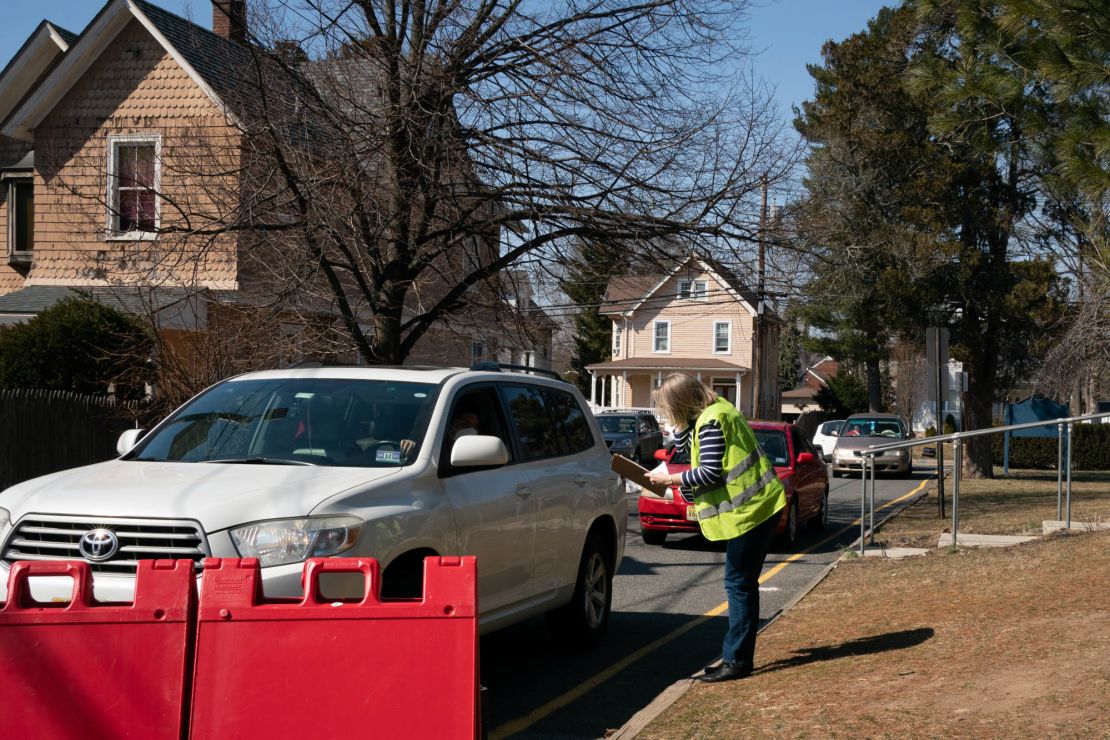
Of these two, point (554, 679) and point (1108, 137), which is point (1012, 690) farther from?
point (1108, 137)

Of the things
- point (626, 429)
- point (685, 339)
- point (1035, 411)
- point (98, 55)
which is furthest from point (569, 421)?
point (685, 339)

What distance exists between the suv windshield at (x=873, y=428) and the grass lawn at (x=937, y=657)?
858 inches

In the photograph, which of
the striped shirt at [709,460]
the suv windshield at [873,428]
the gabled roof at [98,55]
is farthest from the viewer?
the suv windshield at [873,428]

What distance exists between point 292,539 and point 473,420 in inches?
80.1

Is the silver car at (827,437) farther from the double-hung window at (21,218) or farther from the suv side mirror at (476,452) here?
the suv side mirror at (476,452)

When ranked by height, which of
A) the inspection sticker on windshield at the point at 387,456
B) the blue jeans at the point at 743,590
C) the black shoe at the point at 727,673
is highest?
the inspection sticker on windshield at the point at 387,456

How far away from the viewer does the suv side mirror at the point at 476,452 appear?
21.7 ft

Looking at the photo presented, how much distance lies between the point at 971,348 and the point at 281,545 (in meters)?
27.6

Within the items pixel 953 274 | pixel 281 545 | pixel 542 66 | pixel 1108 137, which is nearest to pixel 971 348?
pixel 953 274

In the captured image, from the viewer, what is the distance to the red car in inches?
573

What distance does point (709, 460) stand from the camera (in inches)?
282

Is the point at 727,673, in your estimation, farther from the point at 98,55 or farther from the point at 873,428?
the point at 873,428

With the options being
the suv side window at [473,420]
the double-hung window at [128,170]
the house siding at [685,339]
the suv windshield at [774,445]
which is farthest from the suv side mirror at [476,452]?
the house siding at [685,339]

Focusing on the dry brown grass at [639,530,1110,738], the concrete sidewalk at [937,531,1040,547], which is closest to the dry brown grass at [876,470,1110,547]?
the concrete sidewalk at [937,531,1040,547]
